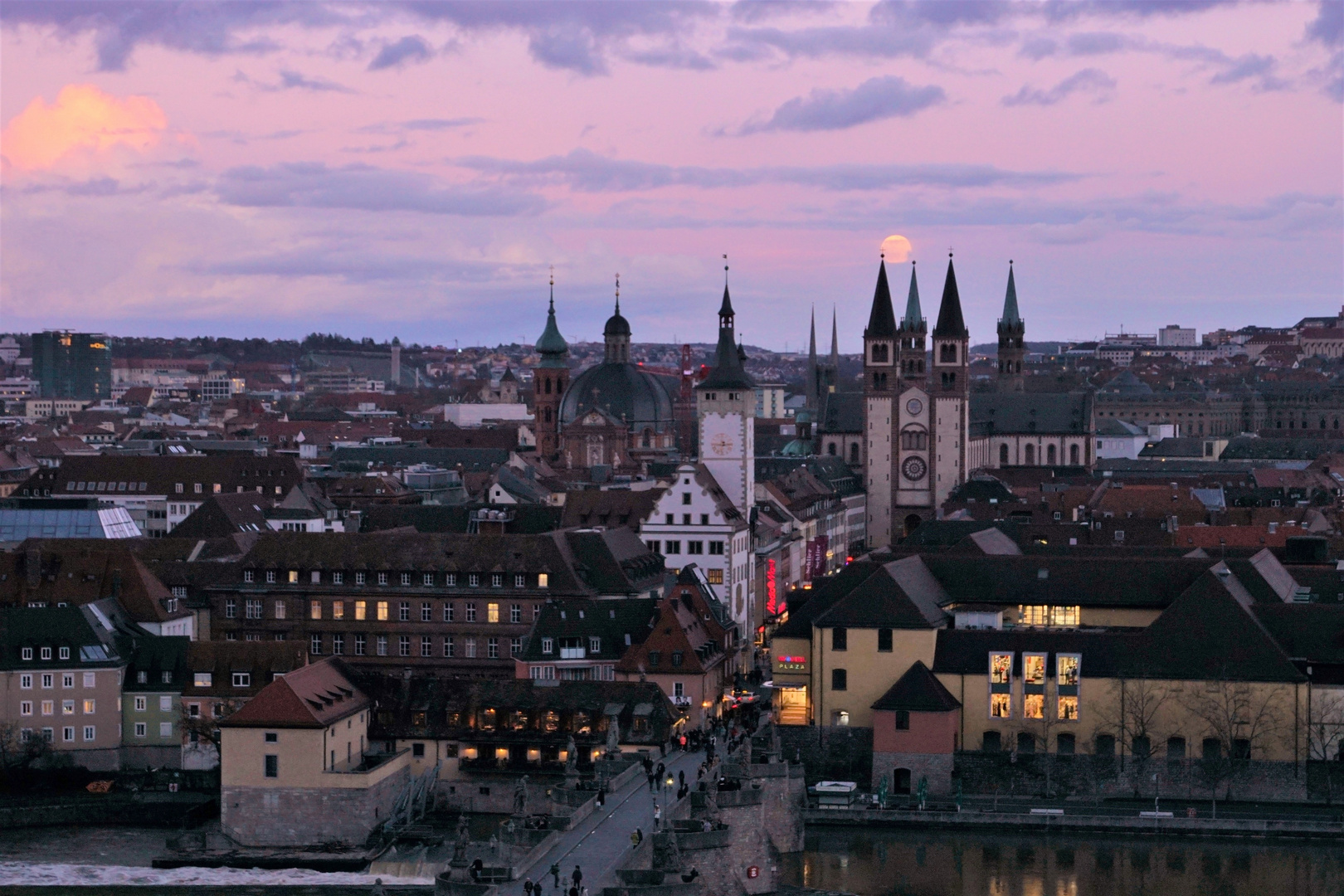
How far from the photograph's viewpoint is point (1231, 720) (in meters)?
71.6

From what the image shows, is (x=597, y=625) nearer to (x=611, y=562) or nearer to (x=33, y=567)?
(x=611, y=562)

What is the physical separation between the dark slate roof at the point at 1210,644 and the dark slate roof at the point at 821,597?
9.93 metres

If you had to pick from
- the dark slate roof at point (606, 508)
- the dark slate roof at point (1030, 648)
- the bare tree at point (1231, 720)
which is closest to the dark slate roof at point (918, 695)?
the dark slate roof at point (1030, 648)

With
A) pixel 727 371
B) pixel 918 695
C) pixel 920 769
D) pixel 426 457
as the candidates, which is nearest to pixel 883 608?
pixel 918 695

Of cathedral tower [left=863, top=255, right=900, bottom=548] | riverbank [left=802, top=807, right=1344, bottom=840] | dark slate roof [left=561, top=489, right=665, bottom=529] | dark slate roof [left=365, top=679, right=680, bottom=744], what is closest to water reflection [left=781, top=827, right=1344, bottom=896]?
riverbank [left=802, top=807, right=1344, bottom=840]

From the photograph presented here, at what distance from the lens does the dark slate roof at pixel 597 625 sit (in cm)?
8219

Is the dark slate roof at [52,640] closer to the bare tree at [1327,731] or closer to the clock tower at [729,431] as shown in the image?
the clock tower at [729,431]

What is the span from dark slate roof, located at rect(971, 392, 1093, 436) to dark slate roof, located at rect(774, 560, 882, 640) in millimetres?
92269

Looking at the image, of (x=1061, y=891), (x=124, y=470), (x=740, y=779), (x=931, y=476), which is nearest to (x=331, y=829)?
(x=740, y=779)

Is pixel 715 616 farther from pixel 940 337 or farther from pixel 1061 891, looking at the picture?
pixel 940 337

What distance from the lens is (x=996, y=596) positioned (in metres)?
80.4

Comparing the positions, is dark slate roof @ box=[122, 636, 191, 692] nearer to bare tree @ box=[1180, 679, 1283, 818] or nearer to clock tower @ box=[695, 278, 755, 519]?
bare tree @ box=[1180, 679, 1283, 818]

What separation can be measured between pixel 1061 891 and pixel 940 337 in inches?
3930

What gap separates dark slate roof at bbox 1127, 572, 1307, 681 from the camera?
71938 mm
